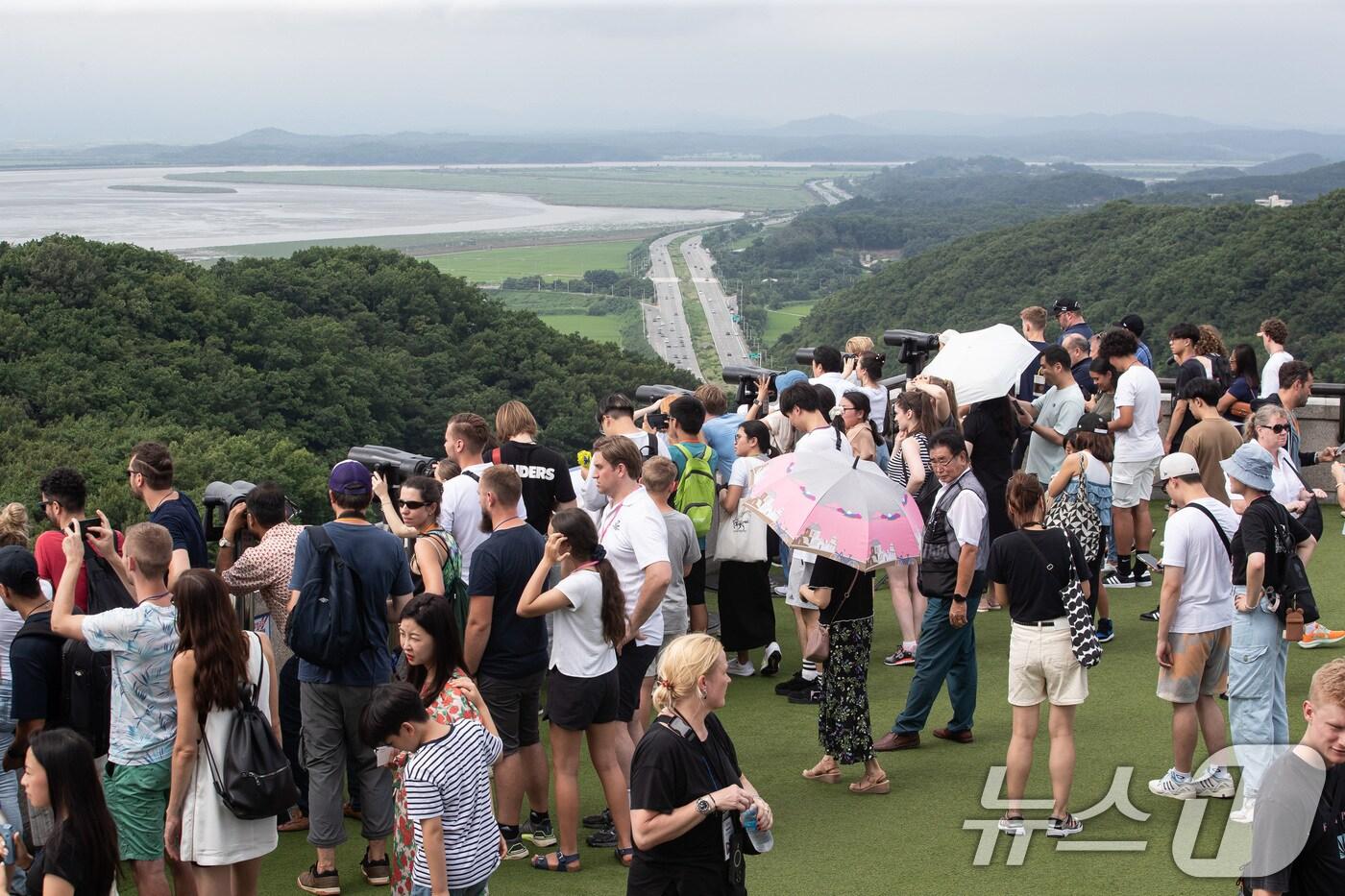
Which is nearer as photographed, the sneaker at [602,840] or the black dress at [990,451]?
the sneaker at [602,840]

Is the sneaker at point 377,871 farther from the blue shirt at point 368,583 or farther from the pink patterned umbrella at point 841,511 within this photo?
the pink patterned umbrella at point 841,511

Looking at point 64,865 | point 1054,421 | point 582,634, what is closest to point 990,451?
point 1054,421

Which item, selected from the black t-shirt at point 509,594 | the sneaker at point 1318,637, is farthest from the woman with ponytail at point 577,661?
the sneaker at point 1318,637

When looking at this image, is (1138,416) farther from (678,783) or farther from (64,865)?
(64,865)

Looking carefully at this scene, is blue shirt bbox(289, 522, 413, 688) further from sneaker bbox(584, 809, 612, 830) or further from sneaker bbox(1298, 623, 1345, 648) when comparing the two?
sneaker bbox(1298, 623, 1345, 648)

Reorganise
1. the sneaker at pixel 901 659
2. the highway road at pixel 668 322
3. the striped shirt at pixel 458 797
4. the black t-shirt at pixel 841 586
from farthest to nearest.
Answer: the highway road at pixel 668 322 < the sneaker at pixel 901 659 < the black t-shirt at pixel 841 586 < the striped shirt at pixel 458 797

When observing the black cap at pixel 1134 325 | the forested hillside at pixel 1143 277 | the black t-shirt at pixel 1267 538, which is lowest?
the forested hillside at pixel 1143 277
